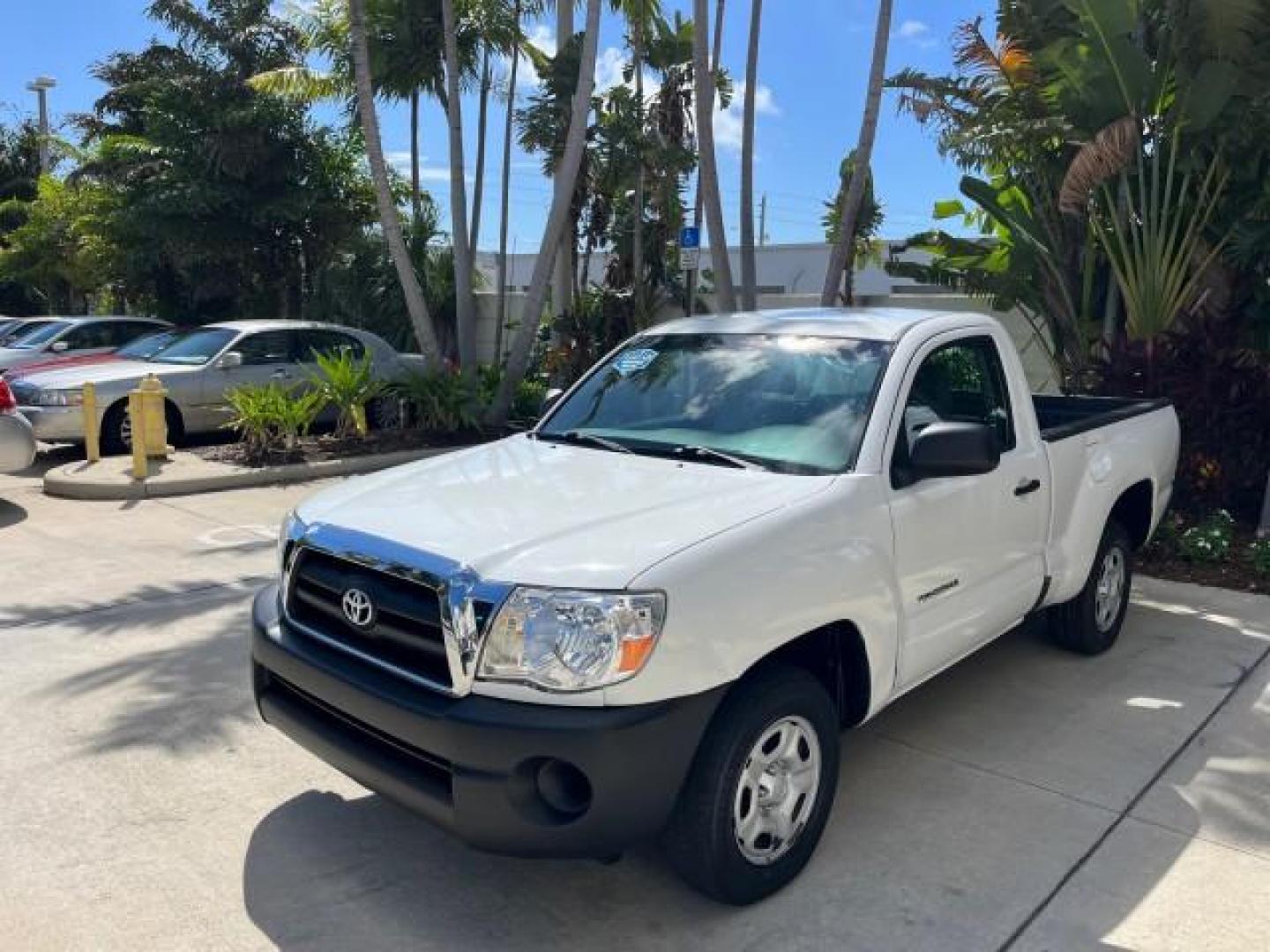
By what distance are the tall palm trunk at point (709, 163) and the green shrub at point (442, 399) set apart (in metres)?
3.28

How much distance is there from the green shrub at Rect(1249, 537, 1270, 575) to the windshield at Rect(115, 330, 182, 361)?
1133 cm

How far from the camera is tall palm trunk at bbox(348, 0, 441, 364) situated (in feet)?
38.2

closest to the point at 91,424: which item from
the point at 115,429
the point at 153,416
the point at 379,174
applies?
the point at 153,416

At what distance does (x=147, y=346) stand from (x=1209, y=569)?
1154cm

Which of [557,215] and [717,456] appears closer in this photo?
[717,456]

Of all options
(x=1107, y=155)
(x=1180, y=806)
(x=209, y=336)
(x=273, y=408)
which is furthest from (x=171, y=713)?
(x=209, y=336)

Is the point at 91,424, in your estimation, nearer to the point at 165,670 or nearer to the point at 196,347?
the point at 196,347

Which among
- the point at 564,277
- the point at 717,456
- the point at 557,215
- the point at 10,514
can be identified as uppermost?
the point at 557,215

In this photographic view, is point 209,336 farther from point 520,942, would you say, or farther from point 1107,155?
point 520,942

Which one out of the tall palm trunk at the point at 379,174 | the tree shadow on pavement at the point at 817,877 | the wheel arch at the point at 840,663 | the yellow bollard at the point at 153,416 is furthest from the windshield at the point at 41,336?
the wheel arch at the point at 840,663

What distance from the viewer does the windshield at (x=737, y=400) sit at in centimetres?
377

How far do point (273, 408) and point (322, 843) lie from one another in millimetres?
7828

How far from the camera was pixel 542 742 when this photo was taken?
8.86 ft

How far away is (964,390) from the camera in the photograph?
455 centimetres
